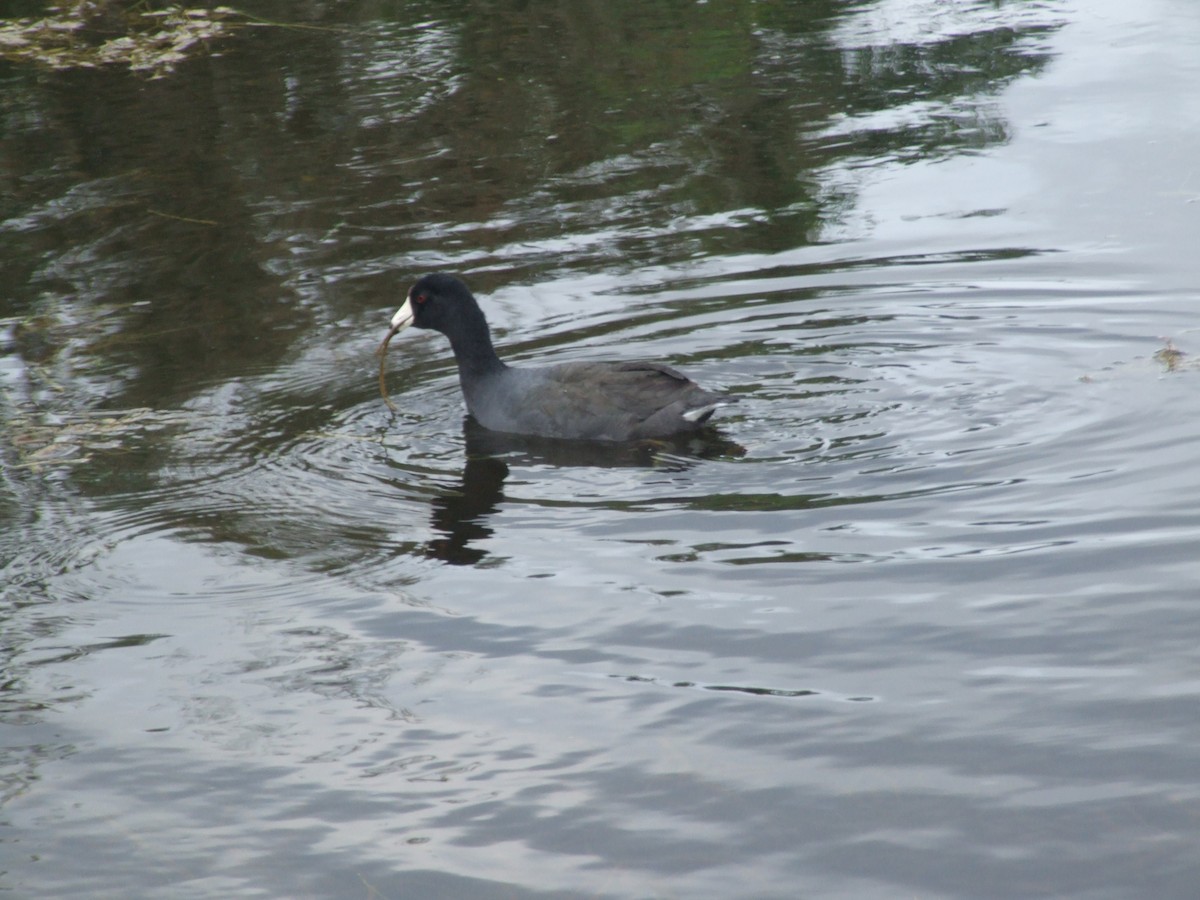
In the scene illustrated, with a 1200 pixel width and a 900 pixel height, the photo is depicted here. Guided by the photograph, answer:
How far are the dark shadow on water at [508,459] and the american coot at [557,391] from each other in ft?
0.25

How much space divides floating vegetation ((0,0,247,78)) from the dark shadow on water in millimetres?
9333

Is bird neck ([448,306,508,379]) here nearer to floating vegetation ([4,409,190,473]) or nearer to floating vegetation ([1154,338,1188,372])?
floating vegetation ([4,409,190,473])

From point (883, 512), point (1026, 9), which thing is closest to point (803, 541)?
point (883, 512)

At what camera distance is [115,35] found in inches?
639

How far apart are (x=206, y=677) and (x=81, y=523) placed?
1.70m

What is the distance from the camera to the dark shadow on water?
6.38 metres

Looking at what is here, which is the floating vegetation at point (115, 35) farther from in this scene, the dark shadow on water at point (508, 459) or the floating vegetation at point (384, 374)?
the dark shadow on water at point (508, 459)

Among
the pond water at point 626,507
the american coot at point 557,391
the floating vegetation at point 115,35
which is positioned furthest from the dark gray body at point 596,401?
the floating vegetation at point 115,35

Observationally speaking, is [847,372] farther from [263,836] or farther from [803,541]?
[263,836]

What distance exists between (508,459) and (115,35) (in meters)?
11.1

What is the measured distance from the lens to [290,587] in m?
5.80

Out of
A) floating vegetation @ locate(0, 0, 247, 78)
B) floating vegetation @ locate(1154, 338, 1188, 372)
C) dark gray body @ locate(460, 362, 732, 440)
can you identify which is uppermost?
floating vegetation @ locate(0, 0, 247, 78)

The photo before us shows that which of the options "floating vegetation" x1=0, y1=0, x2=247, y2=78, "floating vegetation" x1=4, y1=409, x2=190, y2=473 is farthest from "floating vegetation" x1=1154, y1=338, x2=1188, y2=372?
"floating vegetation" x1=0, y1=0, x2=247, y2=78

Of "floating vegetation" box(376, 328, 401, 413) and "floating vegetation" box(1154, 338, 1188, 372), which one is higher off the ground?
"floating vegetation" box(376, 328, 401, 413)
